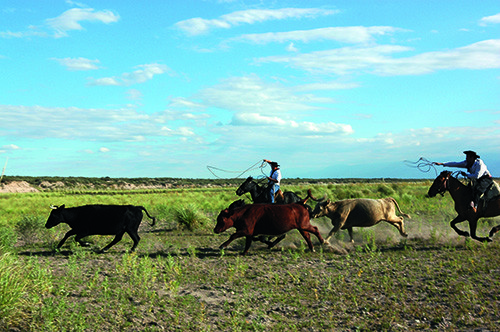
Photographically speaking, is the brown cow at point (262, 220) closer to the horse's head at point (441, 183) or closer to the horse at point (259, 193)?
the horse at point (259, 193)

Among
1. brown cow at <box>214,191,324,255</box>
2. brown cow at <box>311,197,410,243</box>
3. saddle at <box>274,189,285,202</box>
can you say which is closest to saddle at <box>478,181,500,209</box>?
brown cow at <box>311,197,410,243</box>

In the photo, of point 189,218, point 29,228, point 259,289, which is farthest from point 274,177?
point 29,228

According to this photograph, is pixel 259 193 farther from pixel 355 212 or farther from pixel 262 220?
pixel 262 220

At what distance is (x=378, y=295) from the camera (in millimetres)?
7996

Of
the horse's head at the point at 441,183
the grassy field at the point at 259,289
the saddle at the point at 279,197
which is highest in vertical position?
the horse's head at the point at 441,183

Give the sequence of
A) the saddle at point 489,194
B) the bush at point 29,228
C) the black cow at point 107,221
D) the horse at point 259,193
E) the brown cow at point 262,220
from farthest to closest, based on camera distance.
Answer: the horse at point 259,193
the bush at point 29,228
the saddle at point 489,194
the black cow at point 107,221
the brown cow at point 262,220

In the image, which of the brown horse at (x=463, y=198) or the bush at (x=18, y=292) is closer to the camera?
the bush at (x=18, y=292)

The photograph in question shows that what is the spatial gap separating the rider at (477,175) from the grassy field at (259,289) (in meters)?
1.38

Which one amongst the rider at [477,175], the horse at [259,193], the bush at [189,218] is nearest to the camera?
the rider at [477,175]

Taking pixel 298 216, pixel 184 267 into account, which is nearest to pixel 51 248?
pixel 184 267

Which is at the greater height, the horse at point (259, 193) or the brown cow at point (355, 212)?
the horse at point (259, 193)

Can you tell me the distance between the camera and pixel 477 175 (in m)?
11.9

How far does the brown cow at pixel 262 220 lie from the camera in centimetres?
1093

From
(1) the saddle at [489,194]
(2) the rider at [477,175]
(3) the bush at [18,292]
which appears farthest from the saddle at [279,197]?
(3) the bush at [18,292]
